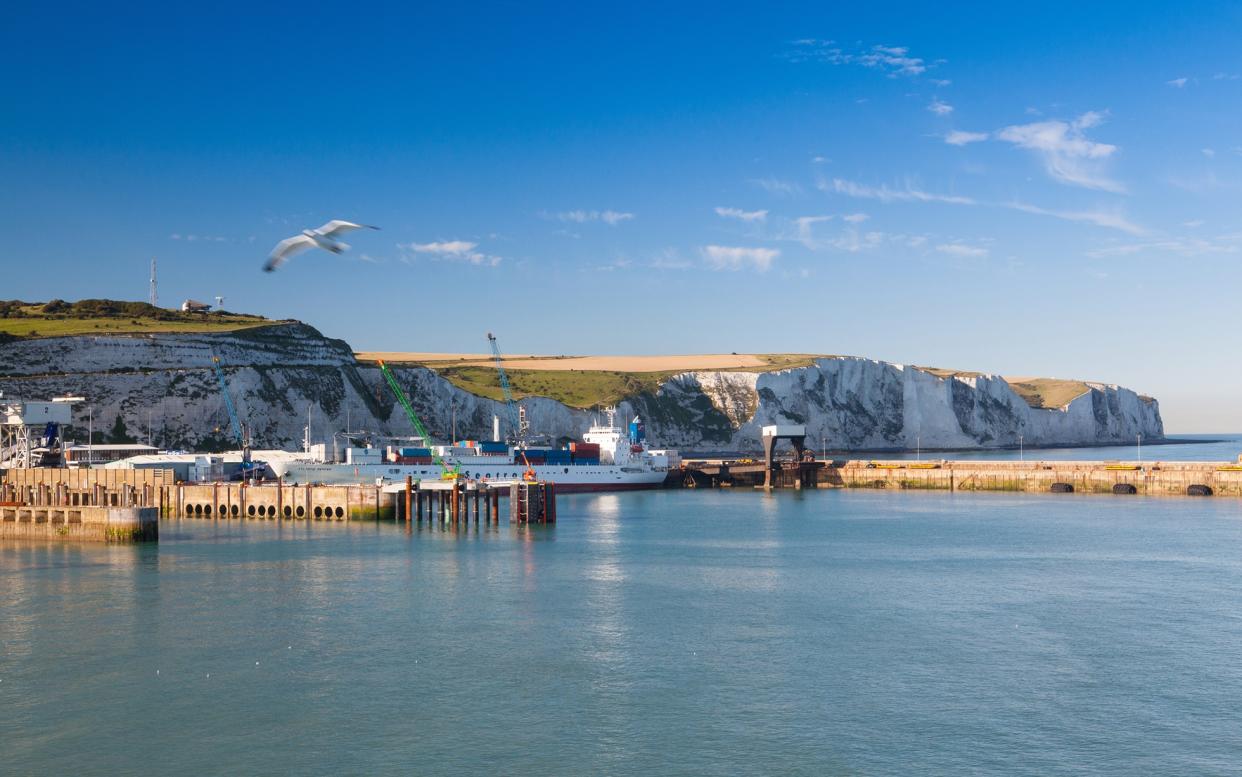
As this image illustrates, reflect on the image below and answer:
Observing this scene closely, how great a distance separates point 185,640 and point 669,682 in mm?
15414

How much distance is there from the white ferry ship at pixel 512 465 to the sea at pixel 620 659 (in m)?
35.7

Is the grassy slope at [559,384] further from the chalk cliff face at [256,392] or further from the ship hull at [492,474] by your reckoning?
the ship hull at [492,474]

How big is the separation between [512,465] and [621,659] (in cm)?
6916

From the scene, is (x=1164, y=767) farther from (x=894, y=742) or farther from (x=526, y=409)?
(x=526, y=409)

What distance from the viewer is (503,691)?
2797cm

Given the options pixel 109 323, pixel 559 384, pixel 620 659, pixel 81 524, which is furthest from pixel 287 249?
pixel 559 384

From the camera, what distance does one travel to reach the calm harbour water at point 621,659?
2333cm

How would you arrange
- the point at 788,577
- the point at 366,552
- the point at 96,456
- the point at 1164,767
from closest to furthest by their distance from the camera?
the point at 1164,767 → the point at 788,577 → the point at 366,552 → the point at 96,456

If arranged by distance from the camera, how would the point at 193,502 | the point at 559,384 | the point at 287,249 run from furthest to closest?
1. the point at 559,384
2. the point at 193,502
3. the point at 287,249

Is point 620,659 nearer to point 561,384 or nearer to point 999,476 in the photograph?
point 999,476

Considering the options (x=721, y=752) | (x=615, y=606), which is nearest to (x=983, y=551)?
(x=615, y=606)

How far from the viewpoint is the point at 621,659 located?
31203mm

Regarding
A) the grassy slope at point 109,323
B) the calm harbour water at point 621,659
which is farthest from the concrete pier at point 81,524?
the grassy slope at point 109,323

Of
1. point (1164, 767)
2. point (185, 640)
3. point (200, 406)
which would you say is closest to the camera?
point (1164, 767)
